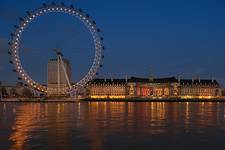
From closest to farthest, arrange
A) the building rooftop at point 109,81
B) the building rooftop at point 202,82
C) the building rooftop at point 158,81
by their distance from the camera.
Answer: the building rooftop at point 158,81
the building rooftop at point 202,82
the building rooftop at point 109,81

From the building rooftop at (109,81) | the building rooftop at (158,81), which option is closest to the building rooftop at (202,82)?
the building rooftop at (158,81)

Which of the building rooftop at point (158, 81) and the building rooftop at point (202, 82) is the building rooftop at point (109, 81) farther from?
the building rooftop at point (202, 82)

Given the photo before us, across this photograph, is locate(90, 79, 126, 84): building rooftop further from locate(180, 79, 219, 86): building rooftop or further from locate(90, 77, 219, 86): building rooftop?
locate(180, 79, 219, 86): building rooftop

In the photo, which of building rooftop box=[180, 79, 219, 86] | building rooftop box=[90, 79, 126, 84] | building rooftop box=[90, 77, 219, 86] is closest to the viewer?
building rooftop box=[90, 77, 219, 86]

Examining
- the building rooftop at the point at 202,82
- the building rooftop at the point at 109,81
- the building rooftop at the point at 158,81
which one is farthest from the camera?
the building rooftop at the point at 109,81

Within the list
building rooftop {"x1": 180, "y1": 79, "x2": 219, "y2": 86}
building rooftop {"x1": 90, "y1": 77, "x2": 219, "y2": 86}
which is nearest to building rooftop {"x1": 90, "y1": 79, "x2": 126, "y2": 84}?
building rooftop {"x1": 90, "y1": 77, "x2": 219, "y2": 86}

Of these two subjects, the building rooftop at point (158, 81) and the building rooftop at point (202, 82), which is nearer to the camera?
the building rooftop at point (158, 81)

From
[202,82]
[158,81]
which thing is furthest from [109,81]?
[202,82]

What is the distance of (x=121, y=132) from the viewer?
1969cm

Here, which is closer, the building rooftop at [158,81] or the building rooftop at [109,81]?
the building rooftop at [158,81]

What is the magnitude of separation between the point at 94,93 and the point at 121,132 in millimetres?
138356

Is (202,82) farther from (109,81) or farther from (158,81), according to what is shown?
(109,81)

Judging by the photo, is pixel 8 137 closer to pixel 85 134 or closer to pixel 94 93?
pixel 85 134

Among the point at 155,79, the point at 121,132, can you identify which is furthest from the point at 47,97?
the point at 121,132
